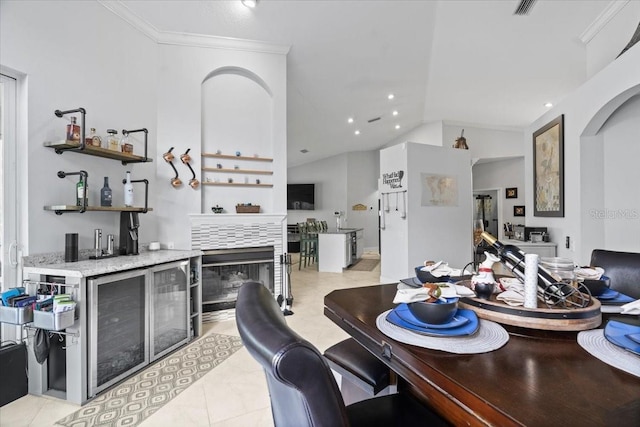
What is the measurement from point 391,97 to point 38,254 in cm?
582

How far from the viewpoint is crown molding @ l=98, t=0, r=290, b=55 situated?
296cm

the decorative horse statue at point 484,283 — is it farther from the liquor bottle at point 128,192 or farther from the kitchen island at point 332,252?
the kitchen island at point 332,252

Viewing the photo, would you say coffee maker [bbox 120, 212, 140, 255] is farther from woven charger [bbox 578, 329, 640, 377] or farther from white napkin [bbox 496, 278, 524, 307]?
woven charger [bbox 578, 329, 640, 377]

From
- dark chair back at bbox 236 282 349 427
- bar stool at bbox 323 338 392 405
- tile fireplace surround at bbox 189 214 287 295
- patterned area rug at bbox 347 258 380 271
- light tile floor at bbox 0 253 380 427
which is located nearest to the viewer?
dark chair back at bbox 236 282 349 427

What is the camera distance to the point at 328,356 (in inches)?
54.8

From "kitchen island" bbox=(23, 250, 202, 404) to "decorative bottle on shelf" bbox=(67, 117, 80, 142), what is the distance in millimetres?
937

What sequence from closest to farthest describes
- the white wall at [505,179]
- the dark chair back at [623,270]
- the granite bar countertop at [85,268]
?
the dark chair back at [623,270] < the granite bar countertop at [85,268] < the white wall at [505,179]

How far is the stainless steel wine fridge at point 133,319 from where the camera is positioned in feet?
6.79

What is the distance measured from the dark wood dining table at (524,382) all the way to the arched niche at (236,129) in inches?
124

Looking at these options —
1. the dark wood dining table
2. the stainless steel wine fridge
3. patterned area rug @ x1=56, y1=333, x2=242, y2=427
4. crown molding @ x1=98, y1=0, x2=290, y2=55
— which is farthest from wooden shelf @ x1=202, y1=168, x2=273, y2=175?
the dark wood dining table

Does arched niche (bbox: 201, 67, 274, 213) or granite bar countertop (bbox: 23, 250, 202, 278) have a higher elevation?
arched niche (bbox: 201, 67, 274, 213)

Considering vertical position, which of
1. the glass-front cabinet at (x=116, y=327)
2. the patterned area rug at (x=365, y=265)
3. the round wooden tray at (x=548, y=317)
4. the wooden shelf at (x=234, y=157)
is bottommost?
the patterned area rug at (x=365, y=265)

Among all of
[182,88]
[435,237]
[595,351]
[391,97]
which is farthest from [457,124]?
[595,351]

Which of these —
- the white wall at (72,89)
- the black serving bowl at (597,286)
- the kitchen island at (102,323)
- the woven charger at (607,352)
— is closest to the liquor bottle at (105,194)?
the white wall at (72,89)
